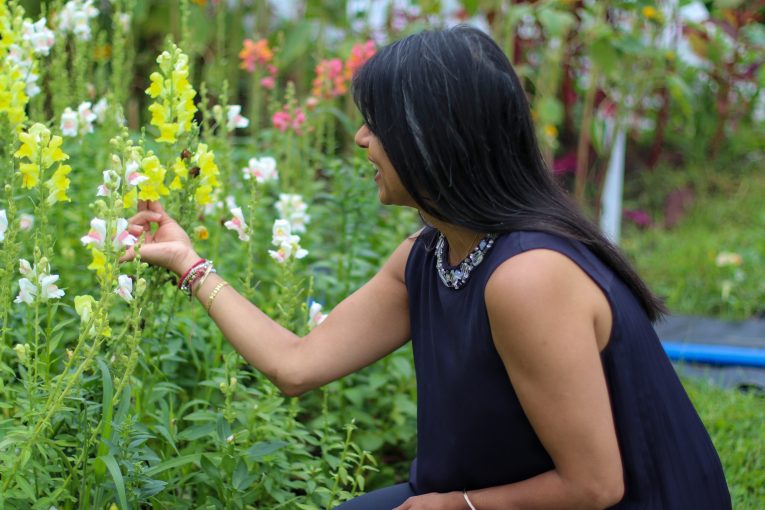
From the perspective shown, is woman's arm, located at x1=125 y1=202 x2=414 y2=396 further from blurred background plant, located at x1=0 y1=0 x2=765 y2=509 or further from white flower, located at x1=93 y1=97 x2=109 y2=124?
white flower, located at x1=93 y1=97 x2=109 y2=124

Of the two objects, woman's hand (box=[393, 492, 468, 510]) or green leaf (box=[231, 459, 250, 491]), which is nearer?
woman's hand (box=[393, 492, 468, 510])

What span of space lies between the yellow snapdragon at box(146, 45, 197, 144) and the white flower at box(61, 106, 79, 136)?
0.62 metres

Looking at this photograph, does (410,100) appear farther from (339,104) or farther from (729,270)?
(339,104)

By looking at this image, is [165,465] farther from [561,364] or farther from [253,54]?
[253,54]

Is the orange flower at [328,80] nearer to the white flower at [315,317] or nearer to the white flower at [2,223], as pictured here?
the white flower at [315,317]

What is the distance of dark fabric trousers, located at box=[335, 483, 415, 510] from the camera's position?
2068 mm

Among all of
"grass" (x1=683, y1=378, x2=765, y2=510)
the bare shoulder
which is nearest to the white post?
"grass" (x1=683, y1=378, x2=765, y2=510)

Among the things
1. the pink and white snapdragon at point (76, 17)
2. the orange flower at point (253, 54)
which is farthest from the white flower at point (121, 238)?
the orange flower at point (253, 54)

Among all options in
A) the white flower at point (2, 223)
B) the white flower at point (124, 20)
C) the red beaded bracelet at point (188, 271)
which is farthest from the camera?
the white flower at point (124, 20)

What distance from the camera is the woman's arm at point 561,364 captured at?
65.3 inches

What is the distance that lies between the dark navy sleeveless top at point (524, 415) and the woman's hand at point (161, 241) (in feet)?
1.56

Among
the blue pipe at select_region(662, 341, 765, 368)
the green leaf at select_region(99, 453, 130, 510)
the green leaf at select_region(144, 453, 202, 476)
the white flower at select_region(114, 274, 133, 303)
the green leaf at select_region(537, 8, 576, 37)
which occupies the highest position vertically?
the green leaf at select_region(537, 8, 576, 37)

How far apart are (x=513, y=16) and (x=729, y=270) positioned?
157cm

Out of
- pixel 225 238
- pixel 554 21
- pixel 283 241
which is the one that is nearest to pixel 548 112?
pixel 554 21
